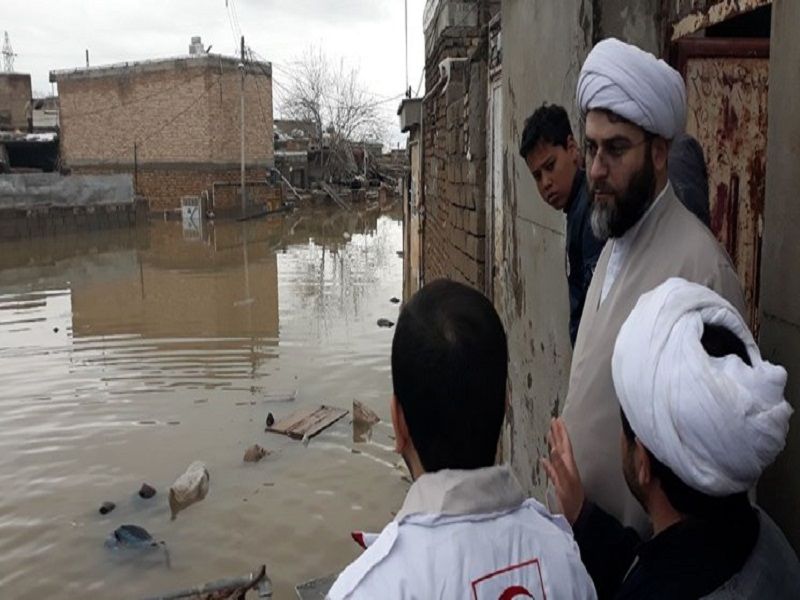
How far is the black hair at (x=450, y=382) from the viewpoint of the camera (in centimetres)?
130

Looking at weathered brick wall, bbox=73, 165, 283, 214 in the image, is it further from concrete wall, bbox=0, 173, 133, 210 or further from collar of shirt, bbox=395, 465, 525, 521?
collar of shirt, bbox=395, 465, 525, 521

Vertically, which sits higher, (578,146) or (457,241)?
(578,146)

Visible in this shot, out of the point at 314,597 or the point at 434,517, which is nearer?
the point at 434,517

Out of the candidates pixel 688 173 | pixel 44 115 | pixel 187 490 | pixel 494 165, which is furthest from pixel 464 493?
pixel 44 115

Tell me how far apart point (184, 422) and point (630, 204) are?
7.95 meters

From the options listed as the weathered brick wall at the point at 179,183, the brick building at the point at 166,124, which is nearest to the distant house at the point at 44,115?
the brick building at the point at 166,124

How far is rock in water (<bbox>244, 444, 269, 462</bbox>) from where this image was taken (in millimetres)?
7793

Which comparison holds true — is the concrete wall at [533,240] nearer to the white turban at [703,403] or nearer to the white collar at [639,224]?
the white collar at [639,224]

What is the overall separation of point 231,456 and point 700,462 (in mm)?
7260

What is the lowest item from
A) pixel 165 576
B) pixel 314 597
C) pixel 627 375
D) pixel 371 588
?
pixel 165 576

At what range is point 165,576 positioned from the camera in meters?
5.79

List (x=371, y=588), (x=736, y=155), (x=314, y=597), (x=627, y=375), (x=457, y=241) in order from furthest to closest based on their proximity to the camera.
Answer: (x=457, y=241)
(x=314, y=597)
(x=736, y=155)
(x=627, y=375)
(x=371, y=588)

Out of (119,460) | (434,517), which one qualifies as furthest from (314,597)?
(119,460)

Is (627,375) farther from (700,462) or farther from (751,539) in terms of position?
(751,539)
